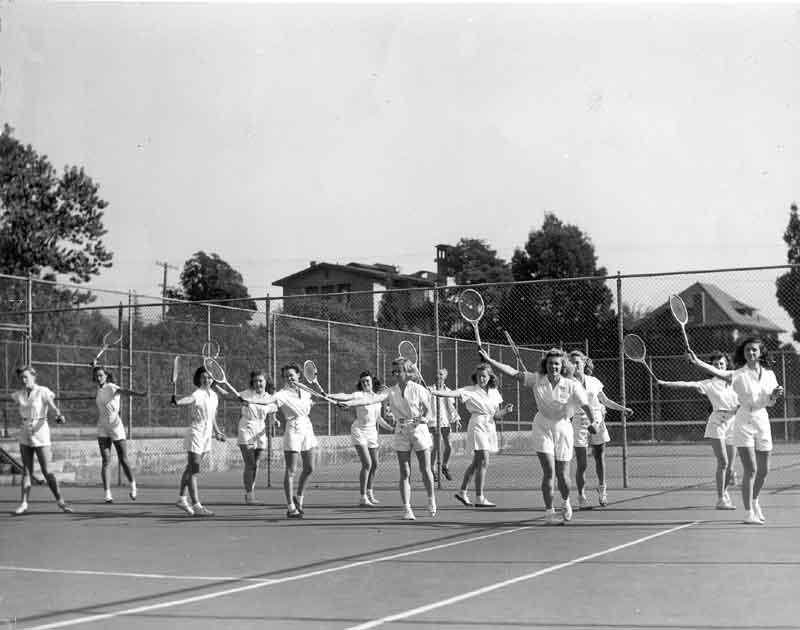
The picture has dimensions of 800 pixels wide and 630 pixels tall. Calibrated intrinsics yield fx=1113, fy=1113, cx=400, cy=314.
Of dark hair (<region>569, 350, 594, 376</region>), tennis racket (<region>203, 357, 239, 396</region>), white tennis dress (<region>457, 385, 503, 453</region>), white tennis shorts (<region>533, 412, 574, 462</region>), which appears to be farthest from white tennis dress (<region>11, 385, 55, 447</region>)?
dark hair (<region>569, 350, 594, 376</region>)

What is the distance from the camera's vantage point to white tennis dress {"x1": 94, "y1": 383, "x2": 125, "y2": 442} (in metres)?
16.4

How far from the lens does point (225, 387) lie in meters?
15.3

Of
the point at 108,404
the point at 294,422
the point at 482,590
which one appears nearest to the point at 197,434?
the point at 294,422

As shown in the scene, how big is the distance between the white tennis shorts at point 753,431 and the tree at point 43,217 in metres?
32.5

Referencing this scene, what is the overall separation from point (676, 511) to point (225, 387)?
620 cm

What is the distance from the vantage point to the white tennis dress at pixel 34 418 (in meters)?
14.5

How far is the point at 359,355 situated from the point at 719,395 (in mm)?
20194

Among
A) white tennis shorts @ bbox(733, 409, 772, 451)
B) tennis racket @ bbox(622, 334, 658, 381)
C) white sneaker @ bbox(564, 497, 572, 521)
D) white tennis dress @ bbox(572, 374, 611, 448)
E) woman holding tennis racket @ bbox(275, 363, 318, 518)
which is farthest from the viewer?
tennis racket @ bbox(622, 334, 658, 381)

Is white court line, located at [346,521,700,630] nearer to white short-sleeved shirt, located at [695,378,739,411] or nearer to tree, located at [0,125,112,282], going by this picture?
white short-sleeved shirt, located at [695,378,739,411]

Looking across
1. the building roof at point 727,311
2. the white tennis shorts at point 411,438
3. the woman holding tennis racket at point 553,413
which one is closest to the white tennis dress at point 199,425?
the white tennis shorts at point 411,438

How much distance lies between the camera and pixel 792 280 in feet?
144

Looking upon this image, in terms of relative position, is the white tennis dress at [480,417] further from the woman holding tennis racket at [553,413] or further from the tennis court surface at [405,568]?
the woman holding tennis racket at [553,413]

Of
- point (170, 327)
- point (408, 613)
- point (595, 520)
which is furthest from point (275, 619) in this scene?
point (170, 327)

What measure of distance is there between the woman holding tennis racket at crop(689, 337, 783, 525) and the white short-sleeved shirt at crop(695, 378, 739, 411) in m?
2.00
